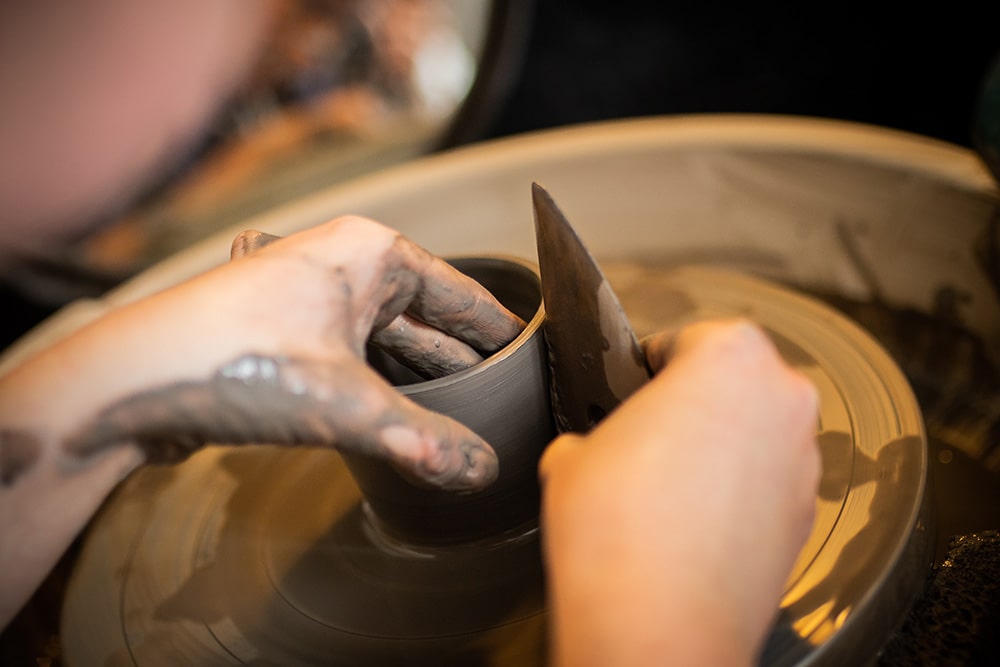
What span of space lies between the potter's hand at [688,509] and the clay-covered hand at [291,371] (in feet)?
0.42

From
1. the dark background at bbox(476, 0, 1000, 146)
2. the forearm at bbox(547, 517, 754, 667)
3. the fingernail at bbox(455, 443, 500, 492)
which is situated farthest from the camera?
the dark background at bbox(476, 0, 1000, 146)

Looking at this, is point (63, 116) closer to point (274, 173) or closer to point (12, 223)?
point (12, 223)

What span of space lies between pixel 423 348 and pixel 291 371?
219 millimetres

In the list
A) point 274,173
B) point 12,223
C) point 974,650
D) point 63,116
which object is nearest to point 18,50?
point 63,116

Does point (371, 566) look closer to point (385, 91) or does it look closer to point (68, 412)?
point (68, 412)

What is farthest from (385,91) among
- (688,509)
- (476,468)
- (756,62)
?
(688,509)

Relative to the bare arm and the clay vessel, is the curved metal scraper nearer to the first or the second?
the clay vessel

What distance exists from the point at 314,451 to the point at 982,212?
91 centimetres

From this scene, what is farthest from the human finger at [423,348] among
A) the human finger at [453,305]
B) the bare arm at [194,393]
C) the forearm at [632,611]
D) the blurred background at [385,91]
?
the blurred background at [385,91]

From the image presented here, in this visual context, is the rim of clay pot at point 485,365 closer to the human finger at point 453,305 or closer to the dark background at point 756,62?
the human finger at point 453,305

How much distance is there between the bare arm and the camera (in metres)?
0.56

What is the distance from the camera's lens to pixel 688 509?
1.83ft

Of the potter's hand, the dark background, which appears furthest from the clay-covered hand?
the dark background

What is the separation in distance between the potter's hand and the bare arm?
0.46 ft
